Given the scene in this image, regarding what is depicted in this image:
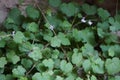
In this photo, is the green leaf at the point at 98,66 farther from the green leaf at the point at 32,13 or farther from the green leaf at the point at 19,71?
the green leaf at the point at 32,13

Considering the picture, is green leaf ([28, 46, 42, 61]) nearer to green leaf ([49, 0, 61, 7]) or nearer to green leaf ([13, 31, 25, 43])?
green leaf ([13, 31, 25, 43])

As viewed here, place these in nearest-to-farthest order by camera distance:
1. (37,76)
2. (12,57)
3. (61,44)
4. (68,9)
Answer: (37,76), (12,57), (61,44), (68,9)

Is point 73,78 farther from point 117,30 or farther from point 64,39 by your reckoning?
point 117,30

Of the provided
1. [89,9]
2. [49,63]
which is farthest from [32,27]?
[89,9]

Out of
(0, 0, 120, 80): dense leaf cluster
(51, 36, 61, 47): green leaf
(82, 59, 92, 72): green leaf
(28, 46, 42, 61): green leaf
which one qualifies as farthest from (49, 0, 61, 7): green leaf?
(82, 59, 92, 72): green leaf

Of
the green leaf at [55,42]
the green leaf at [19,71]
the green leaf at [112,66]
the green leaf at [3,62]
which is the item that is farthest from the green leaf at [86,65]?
the green leaf at [3,62]

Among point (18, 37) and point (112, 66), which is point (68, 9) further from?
point (112, 66)

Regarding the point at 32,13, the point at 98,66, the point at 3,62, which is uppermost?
the point at 32,13
